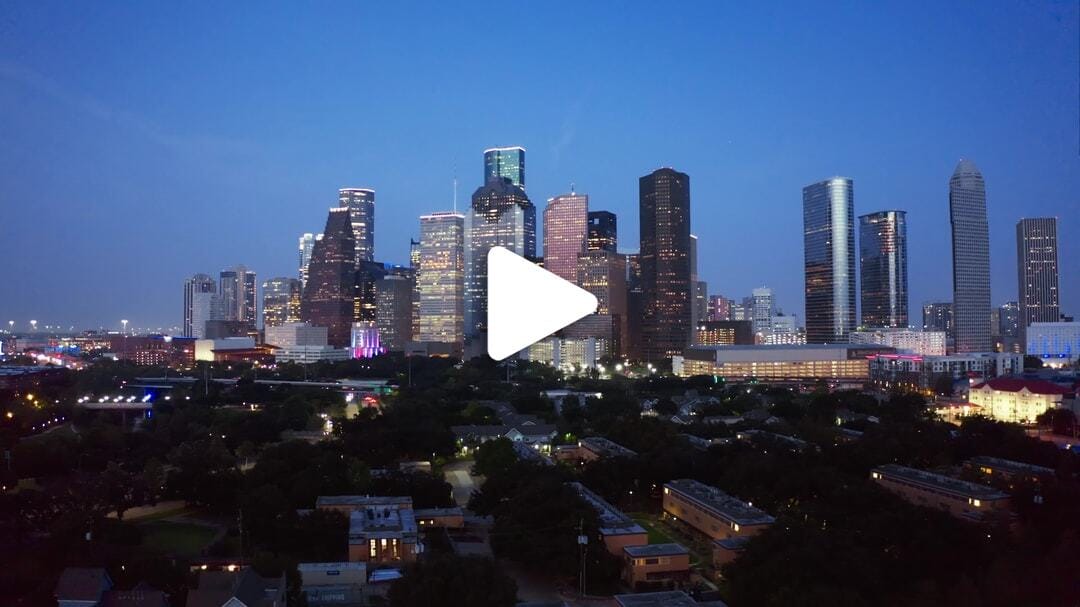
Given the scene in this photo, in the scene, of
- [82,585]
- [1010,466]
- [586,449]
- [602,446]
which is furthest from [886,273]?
[82,585]

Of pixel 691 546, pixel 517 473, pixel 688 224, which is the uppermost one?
pixel 688 224

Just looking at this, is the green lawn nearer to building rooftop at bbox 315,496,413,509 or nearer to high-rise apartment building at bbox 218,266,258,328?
building rooftop at bbox 315,496,413,509

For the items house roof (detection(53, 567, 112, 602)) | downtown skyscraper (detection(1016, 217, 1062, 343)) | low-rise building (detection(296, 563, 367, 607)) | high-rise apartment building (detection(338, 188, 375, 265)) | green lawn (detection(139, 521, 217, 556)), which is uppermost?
high-rise apartment building (detection(338, 188, 375, 265))

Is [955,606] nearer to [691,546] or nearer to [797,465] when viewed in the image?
[691,546]

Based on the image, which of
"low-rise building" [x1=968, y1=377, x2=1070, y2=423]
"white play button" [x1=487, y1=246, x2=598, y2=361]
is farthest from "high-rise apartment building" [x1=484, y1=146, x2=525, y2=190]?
"white play button" [x1=487, y1=246, x2=598, y2=361]

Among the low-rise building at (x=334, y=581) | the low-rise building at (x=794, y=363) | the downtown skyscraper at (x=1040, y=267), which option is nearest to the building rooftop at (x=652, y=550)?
the low-rise building at (x=334, y=581)

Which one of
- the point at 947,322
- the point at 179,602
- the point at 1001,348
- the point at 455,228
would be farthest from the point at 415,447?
the point at 947,322
